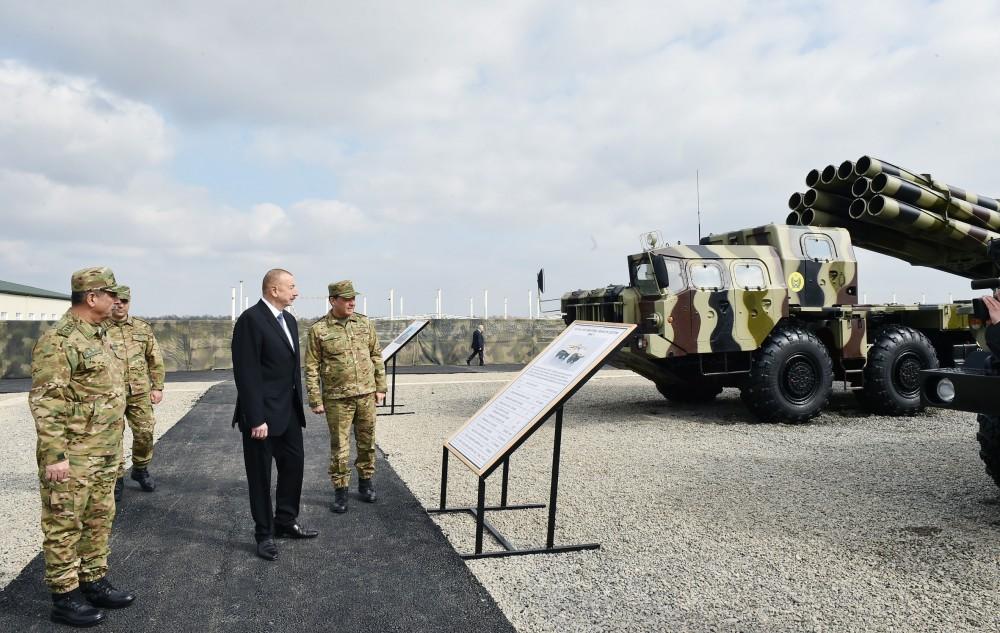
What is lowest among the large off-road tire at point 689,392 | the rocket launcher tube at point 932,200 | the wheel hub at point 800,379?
the large off-road tire at point 689,392

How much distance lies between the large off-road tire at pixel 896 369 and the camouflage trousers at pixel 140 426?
8.31m

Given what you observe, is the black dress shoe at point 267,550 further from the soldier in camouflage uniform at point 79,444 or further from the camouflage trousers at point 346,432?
the camouflage trousers at point 346,432

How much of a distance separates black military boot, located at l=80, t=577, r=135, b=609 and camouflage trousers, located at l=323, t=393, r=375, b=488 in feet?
6.03

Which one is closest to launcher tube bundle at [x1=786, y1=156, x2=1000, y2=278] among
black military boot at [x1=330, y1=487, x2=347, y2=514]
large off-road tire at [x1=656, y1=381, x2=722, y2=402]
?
large off-road tire at [x1=656, y1=381, x2=722, y2=402]

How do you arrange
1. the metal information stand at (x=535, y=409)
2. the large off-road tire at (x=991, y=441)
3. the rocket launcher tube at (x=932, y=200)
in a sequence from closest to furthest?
the metal information stand at (x=535, y=409), the large off-road tire at (x=991, y=441), the rocket launcher tube at (x=932, y=200)

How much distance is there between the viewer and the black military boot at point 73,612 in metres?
3.20

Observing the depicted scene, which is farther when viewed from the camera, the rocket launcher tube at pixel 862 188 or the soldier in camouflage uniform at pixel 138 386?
the rocket launcher tube at pixel 862 188

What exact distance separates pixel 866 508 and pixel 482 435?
282 cm

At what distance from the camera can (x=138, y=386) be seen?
5699mm

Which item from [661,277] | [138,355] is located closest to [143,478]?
[138,355]

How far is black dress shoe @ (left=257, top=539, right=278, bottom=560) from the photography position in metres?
4.05

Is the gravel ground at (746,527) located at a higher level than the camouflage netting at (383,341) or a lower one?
lower

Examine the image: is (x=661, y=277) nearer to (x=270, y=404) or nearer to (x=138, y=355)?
(x=270, y=404)

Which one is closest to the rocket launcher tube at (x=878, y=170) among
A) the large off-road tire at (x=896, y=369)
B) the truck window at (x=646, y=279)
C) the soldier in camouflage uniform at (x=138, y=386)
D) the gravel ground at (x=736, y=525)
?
the large off-road tire at (x=896, y=369)
